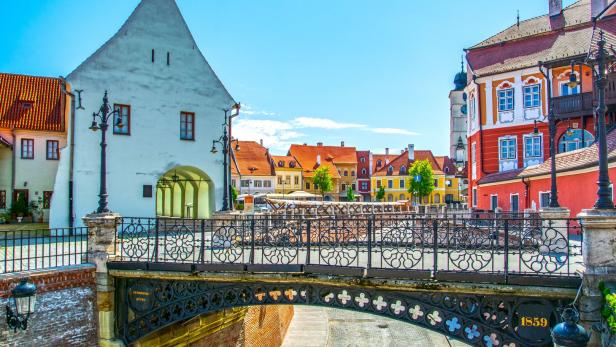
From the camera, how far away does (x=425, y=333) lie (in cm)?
2352

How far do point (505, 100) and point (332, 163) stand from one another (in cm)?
5502

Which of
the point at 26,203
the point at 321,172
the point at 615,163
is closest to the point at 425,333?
the point at 615,163

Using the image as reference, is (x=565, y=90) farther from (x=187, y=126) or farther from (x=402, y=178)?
(x=402, y=178)

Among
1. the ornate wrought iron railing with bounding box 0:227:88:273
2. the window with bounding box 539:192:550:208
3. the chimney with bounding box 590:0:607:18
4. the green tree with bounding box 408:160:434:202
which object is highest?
the chimney with bounding box 590:0:607:18

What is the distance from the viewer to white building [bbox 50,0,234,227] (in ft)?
64.0

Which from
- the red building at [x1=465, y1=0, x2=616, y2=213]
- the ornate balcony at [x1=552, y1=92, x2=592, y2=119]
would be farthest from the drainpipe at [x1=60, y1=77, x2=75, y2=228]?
the ornate balcony at [x1=552, y1=92, x2=592, y2=119]

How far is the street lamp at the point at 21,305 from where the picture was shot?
9.27 meters

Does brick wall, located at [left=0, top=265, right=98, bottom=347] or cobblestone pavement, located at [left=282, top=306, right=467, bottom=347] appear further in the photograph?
cobblestone pavement, located at [left=282, top=306, right=467, bottom=347]

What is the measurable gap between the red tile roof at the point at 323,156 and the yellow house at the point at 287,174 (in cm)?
198

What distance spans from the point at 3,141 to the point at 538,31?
32523 mm

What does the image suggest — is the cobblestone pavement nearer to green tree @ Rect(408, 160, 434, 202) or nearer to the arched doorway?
the arched doorway

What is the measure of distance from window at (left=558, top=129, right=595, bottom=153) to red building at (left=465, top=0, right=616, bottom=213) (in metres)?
0.05

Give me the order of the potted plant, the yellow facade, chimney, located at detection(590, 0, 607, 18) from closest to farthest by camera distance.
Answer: the potted plant < chimney, located at detection(590, 0, 607, 18) < the yellow facade

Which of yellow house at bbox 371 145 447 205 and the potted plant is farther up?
yellow house at bbox 371 145 447 205
